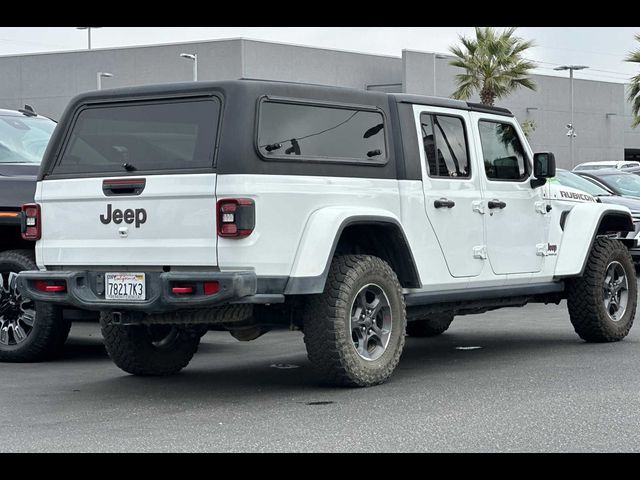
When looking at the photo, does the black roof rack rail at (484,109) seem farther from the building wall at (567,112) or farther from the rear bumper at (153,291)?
the building wall at (567,112)

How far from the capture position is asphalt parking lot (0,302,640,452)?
22.4 feet

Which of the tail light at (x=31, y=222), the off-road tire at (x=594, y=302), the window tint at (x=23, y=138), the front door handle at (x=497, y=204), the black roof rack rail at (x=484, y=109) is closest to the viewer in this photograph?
the tail light at (x=31, y=222)

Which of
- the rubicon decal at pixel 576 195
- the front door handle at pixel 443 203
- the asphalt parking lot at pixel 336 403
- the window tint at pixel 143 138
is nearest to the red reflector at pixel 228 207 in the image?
the window tint at pixel 143 138

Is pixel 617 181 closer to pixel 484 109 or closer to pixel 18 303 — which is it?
pixel 484 109

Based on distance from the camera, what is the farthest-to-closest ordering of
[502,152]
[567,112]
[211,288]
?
[567,112]
[502,152]
[211,288]

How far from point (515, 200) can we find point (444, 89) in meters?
41.1

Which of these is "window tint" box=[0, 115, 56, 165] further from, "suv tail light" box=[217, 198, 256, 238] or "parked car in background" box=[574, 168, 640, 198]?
"parked car in background" box=[574, 168, 640, 198]

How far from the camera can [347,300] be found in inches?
339

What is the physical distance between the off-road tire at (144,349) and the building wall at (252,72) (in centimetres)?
3675

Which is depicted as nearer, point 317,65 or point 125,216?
point 125,216

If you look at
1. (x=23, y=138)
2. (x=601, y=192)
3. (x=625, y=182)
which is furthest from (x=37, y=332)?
(x=625, y=182)

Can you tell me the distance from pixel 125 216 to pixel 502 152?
351 centimetres

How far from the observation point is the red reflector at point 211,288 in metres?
8.02

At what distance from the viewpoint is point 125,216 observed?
8508 millimetres
